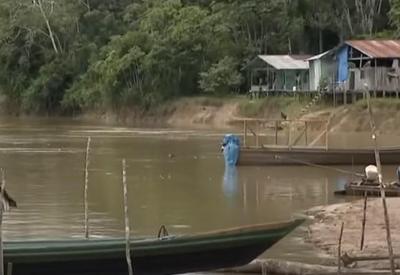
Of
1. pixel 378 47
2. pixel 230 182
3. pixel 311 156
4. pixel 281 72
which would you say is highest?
pixel 378 47

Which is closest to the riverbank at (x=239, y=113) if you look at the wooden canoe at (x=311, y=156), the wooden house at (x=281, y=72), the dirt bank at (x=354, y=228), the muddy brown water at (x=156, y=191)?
the wooden house at (x=281, y=72)

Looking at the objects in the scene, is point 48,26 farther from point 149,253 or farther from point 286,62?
point 149,253

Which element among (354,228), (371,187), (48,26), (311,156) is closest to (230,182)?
(311,156)

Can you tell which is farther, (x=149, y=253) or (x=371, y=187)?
(x=371, y=187)

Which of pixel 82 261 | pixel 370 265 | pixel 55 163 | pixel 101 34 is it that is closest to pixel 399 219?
pixel 370 265

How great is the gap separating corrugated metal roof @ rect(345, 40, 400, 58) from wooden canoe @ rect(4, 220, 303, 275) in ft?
123

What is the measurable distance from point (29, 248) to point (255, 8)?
52.7 metres

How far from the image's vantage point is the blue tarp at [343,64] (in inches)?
2005

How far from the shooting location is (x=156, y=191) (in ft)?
74.8

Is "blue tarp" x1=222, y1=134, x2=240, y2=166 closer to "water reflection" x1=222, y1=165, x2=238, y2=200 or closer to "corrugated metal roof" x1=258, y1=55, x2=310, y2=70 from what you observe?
"water reflection" x1=222, y1=165, x2=238, y2=200

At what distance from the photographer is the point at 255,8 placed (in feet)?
202

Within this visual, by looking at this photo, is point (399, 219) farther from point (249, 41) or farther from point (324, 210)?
point (249, 41)

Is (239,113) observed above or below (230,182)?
above

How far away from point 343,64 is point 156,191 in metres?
30.7
